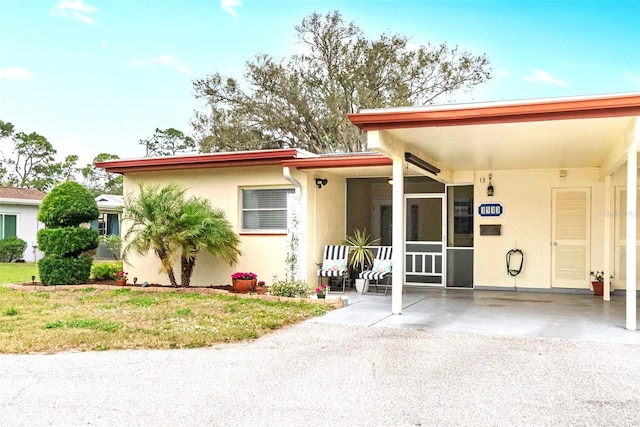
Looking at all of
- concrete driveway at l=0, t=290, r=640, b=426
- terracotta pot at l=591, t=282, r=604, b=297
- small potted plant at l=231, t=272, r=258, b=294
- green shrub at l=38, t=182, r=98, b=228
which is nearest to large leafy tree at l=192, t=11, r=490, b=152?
green shrub at l=38, t=182, r=98, b=228

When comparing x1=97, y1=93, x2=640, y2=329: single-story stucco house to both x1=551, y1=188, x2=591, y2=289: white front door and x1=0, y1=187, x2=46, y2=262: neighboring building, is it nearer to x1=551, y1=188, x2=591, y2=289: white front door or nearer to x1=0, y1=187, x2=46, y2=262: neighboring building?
x1=551, y1=188, x2=591, y2=289: white front door

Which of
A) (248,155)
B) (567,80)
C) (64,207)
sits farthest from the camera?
(567,80)

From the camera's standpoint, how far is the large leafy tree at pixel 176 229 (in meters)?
10.5

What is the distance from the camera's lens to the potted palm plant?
11.0 m

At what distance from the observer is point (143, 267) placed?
12.5 metres

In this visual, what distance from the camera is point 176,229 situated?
34.5 ft

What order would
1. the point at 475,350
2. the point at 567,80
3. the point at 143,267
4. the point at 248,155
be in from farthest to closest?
the point at 567,80, the point at 143,267, the point at 248,155, the point at 475,350

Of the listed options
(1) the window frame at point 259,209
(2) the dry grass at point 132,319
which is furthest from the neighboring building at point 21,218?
(1) the window frame at point 259,209

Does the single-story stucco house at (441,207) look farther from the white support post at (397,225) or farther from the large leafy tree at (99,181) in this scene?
the large leafy tree at (99,181)

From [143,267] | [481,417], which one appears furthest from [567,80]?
[481,417]

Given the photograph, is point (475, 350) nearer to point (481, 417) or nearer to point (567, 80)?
point (481, 417)

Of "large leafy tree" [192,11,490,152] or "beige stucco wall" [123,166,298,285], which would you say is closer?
"beige stucco wall" [123,166,298,285]

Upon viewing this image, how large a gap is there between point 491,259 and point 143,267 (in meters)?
7.44

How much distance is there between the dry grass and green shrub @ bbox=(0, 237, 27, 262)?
9963mm
